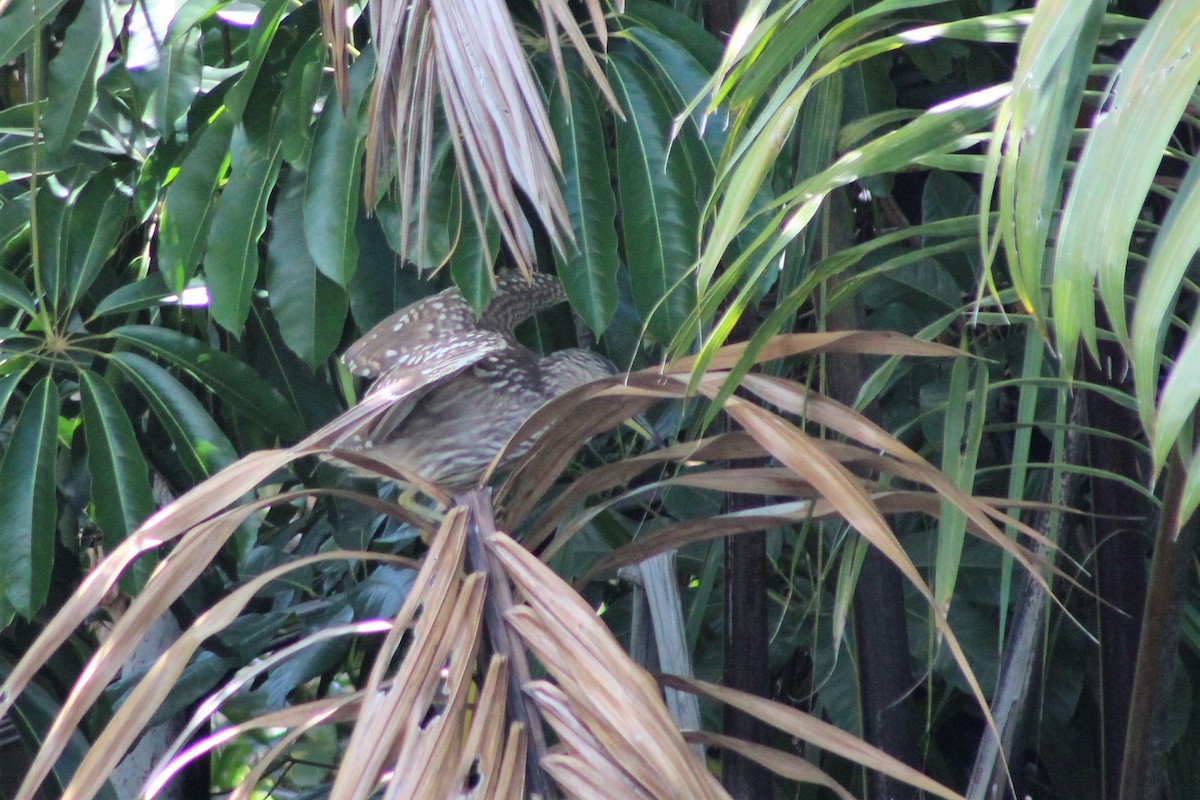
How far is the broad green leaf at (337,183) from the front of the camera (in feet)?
4.85

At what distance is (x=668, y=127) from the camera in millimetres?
1505

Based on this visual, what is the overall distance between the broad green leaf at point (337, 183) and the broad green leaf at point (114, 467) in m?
0.43

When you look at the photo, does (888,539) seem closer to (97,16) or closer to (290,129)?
(290,129)

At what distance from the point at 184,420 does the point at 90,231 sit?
0.34 meters

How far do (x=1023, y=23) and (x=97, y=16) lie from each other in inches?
52.2

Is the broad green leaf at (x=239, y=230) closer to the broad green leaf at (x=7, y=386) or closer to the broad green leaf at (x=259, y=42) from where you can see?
the broad green leaf at (x=259, y=42)

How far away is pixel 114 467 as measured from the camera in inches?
64.8

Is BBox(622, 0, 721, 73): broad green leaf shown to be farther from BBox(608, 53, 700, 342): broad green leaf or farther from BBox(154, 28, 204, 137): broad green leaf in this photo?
BBox(154, 28, 204, 137): broad green leaf

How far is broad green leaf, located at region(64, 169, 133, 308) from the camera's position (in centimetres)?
175

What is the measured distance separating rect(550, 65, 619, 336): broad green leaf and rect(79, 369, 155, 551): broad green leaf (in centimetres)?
70

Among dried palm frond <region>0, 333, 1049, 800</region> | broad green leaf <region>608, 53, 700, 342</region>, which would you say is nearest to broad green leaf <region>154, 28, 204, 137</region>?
broad green leaf <region>608, 53, 700, 342</region>

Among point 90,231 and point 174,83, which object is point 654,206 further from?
point 90,231

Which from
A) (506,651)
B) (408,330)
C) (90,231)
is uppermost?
(90,231)

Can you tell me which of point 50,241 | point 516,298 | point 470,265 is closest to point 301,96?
point 470,265
